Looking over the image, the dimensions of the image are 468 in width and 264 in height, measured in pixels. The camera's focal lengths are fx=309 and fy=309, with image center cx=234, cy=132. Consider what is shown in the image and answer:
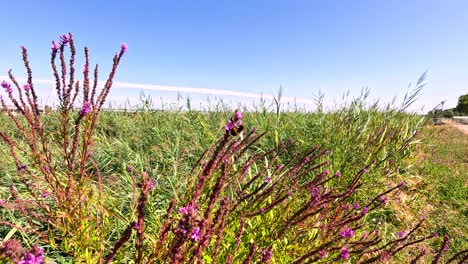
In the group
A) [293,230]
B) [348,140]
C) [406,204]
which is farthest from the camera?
[406,204]

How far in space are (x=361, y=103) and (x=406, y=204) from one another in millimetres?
1570

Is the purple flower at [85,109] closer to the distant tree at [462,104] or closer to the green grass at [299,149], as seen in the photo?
the green grass at [299,149]

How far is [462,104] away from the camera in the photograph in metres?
42.5

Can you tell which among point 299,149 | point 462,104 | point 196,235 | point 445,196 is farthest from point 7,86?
point 462,104

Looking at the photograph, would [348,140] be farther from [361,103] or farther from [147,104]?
[147,104]

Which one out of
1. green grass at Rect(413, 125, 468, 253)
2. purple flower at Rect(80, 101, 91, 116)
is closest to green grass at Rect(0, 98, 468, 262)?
green grass at Rect(413, 125, 468, 253)

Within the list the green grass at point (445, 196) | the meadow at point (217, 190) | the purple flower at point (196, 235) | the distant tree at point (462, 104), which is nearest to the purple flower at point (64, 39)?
the meadow at point (217, 190)

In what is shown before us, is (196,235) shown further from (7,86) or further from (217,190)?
(7,86)

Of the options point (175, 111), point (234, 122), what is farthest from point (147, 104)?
point (234, 122)

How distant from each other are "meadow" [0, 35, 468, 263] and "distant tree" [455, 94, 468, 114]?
44.1m

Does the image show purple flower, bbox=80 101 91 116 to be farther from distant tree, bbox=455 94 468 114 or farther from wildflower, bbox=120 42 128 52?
distant tree, bbox=455 94 468 114

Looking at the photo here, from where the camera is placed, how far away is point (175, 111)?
17.2ft

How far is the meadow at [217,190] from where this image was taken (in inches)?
46.9

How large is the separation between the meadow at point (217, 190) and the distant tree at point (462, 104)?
44129mm
